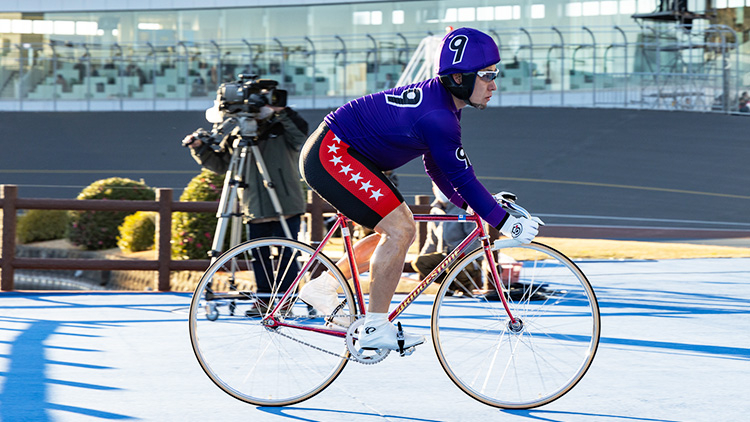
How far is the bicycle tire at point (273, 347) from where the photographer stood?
455 centimetres

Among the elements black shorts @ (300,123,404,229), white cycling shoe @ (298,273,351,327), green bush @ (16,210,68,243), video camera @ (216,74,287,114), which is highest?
video camera @ (216,74,287,114)

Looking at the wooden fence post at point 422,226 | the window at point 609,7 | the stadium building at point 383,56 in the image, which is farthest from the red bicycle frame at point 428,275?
the window at point 609,7

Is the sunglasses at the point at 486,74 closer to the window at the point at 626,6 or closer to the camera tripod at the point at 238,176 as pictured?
the camera tripod at the point at 238,176

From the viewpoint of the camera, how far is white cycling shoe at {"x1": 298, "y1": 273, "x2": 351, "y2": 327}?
4.53 m

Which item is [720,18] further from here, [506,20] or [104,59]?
[104,59]

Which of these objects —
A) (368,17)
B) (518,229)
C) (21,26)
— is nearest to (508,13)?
(368,17)

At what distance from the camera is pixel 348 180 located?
440 cm

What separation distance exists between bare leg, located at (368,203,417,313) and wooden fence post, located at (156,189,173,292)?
17.5 feet

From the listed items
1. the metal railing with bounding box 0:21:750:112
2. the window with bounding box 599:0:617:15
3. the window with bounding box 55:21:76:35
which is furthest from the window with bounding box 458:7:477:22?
the window with bounding box 55:21:76:35

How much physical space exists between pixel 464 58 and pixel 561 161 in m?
19.7

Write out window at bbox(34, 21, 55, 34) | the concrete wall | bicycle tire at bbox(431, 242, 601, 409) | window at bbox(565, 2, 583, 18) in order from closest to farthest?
bicycle tire at bbox(431, 242, 601, 409) < the concrete wall < window at bbox(565, 2, 583, 18) < window at bbox(34, 21, 55, 34)

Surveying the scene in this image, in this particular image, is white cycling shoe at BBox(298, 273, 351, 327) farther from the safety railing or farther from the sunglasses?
the safety railing

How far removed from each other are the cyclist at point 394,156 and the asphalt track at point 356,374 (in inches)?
23.7

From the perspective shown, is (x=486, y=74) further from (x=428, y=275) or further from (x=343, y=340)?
(x=343, y=340)
